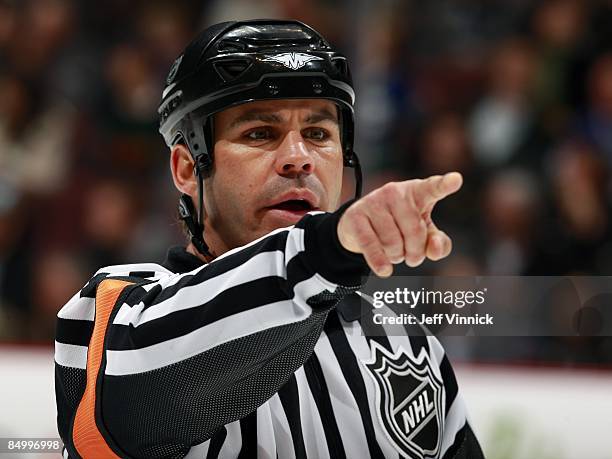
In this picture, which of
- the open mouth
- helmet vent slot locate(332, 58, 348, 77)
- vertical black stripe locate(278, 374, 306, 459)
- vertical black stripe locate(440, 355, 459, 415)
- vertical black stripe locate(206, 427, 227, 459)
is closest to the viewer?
vertical black stripe locate(206, 427, 227, 459)

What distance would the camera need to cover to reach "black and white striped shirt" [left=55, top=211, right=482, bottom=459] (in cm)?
139

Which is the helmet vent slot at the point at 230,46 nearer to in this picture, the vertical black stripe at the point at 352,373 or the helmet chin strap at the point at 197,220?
the helmet chin strap at the point at 197,220

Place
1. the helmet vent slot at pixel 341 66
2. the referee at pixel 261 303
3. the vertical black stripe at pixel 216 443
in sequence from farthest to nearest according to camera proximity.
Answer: the helmet vent slot at pixel 341 66, the vertical black stripe at pixel 216 443, the referee at pixel 261 303

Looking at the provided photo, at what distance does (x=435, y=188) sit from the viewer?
44.6 inches

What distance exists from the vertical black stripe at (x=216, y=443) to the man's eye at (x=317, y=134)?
26.1 inches

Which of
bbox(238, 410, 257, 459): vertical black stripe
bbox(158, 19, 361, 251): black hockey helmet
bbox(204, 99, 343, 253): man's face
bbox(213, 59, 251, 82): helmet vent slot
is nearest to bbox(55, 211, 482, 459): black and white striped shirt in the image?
bbox(238, 410, 257, 459): vertical black stripe

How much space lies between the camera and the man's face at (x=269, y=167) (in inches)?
76.6

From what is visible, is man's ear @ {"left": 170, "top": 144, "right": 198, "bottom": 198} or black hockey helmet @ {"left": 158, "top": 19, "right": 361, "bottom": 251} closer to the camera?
black hockey helmet @ {"left": 158, "top": 19, "right": 361, "bottom": 251}

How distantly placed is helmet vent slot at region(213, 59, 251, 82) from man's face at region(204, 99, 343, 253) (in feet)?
0.23

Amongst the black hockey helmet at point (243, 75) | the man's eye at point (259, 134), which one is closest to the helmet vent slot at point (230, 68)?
the black hockey helmet at point (243, 75)

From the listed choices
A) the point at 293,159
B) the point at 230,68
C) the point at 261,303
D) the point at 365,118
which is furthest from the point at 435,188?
the point at 365,118

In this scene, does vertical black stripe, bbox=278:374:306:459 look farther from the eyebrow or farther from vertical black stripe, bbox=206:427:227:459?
the eyebrow

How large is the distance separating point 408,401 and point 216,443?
46cm

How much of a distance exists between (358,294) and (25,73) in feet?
6.81
